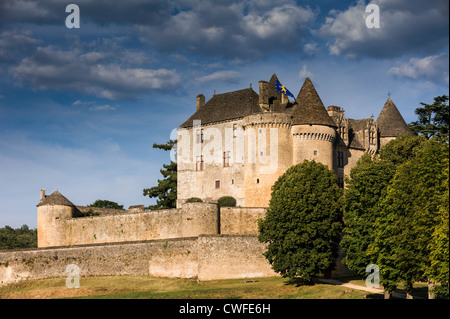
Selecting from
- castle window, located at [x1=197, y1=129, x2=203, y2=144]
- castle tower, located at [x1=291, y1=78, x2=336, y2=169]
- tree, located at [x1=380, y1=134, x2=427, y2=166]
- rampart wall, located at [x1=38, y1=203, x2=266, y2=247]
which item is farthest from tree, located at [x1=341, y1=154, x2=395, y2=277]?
castle window, located at [x1=197, y1=129, x2=203, y2=144]

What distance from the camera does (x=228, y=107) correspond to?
67.6m

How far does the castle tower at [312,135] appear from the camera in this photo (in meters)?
60.7

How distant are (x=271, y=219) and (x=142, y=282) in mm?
10124

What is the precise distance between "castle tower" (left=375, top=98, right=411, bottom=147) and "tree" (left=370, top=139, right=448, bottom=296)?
27515 mm

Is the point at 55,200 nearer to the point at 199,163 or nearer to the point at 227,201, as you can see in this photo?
the point at 199,163

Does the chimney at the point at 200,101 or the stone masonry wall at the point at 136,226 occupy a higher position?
the chimney at the point at 200,101

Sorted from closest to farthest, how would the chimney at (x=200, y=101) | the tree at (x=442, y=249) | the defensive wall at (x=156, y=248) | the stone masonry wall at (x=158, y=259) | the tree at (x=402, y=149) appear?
the tree at (x=442, y=249) < the stone masonry wall at (x=158, y=259) < the defensive wall at (x=156, y=248) < the tree at (x=402, y=149) < the chimney at (x=200, y=101)

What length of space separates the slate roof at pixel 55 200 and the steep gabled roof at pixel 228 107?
13644 millimetres

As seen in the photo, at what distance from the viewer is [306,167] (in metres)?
49.8

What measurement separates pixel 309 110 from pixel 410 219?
79.3 ft
